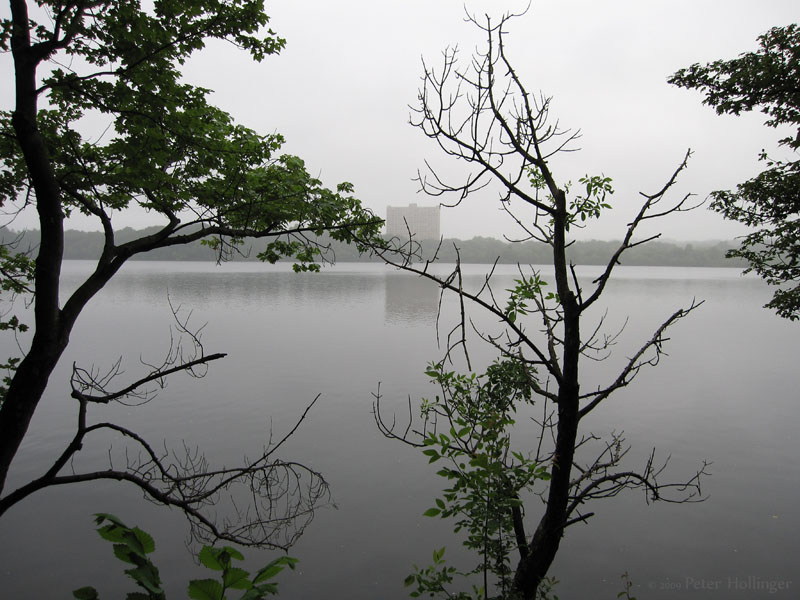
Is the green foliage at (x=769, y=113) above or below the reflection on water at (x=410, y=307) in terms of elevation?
above

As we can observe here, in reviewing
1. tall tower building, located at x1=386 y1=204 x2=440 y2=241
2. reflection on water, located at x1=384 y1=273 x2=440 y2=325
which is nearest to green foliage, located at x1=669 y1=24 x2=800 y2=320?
tall tower building, located at x1=386 y1=204 x2=440 y2=241

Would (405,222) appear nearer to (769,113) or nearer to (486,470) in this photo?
(486,470)

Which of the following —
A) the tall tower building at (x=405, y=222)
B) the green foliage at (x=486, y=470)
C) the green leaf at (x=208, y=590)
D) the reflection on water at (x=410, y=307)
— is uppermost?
the tall tower building at (x=405, y=222)

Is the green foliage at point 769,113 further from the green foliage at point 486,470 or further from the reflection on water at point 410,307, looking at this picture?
the reflection on water at point 410,307

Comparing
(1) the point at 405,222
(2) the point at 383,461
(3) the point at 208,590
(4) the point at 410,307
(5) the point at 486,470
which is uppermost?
(1) the point at 405,222

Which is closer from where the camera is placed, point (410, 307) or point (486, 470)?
point (486, 470)

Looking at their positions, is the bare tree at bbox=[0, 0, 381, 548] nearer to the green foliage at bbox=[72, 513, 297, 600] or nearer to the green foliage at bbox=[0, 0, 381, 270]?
the green foliage at bbox=[0, 0, 381, 270]

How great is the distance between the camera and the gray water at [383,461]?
966cm

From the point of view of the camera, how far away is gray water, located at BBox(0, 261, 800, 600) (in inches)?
380

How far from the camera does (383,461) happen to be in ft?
48.7

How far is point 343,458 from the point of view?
48.9 ft

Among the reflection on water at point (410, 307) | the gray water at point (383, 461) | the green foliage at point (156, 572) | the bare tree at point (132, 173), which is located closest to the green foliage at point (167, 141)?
Result: the bare tree at point (132, 173)

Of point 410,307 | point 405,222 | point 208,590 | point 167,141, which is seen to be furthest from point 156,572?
point 410,307

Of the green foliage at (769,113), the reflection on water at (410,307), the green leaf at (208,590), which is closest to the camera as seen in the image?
the green leaf at (208,590)
